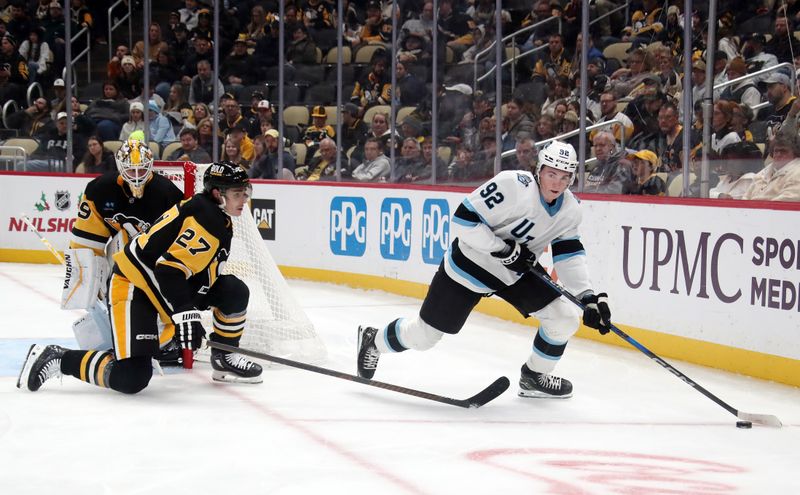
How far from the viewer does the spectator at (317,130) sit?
8.93m

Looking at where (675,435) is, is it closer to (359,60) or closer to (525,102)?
(525,102)

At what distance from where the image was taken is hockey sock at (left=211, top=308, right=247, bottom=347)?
464 cm

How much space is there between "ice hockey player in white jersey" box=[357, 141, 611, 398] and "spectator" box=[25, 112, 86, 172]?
6.27 meters

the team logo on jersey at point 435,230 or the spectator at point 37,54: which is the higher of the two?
the spectator at point 37,54

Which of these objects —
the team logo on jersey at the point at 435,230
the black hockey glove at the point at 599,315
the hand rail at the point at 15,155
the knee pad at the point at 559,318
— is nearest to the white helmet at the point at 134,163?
the knee pad at the point at 559,318

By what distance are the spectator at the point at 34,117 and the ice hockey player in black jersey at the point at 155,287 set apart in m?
6.14

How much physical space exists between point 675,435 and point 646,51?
2754mm

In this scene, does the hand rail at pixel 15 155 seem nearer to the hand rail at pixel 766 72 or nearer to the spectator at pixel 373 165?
the spectator at pixel 373 165

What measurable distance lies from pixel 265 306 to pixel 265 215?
3991 millimetres

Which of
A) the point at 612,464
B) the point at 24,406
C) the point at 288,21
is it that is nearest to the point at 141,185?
the point at 24,406

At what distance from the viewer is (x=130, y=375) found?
423 centimetres

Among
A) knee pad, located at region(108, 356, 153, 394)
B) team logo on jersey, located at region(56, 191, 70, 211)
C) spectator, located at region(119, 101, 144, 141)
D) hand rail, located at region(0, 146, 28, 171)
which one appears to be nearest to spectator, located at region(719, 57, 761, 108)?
knee pad, located at region(108, 356, 153, 394)

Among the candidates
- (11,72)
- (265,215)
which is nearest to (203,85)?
(265,215)

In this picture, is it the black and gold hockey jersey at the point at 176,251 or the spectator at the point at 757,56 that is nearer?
the black and gold hockey jersey at the point at 176,251
